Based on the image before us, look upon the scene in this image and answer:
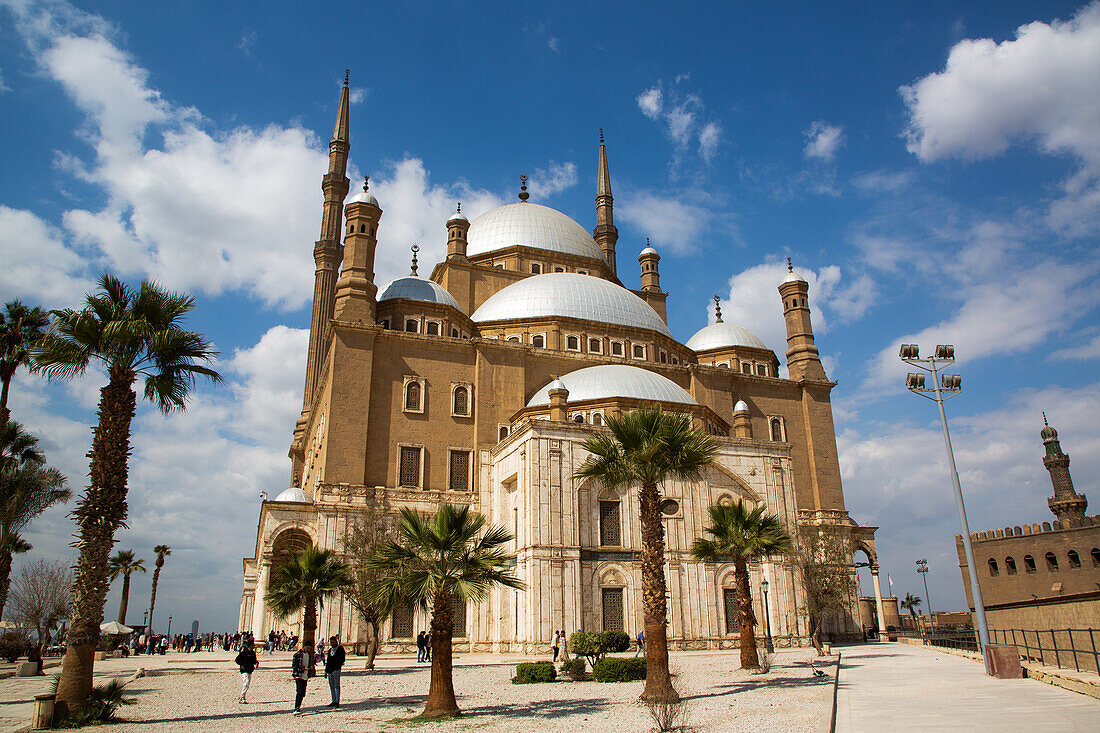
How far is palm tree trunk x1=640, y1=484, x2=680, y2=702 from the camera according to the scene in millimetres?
12586

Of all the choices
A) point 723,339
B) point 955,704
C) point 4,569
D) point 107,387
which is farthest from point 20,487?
point 723,339

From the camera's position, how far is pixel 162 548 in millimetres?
58812

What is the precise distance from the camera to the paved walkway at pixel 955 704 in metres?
9.04

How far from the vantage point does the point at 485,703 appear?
13.3 meters


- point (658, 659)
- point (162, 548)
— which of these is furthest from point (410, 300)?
point (162, 548)

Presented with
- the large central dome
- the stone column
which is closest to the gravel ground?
the stone column

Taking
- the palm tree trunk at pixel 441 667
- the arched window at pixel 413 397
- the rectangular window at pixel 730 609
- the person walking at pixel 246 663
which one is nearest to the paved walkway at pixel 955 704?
the palm tree trunk at pixel 441 667

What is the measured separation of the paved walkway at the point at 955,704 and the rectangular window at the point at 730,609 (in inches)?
416

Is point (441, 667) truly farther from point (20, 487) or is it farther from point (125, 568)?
point (125, 568)

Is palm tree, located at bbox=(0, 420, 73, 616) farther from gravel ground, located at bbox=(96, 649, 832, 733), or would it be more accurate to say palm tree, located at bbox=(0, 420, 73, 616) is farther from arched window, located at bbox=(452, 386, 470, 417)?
arched window, located at bbox=(452, 386, 470, 417)

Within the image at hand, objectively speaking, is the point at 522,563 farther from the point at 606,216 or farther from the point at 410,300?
the point at 606,216

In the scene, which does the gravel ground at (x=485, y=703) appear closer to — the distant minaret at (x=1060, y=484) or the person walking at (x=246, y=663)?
the person walking at (x=246, y=663)

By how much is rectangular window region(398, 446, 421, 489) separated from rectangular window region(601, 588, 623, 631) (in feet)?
29.8

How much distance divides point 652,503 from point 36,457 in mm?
23585
